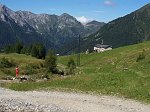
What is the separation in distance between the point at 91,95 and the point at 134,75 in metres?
10.8

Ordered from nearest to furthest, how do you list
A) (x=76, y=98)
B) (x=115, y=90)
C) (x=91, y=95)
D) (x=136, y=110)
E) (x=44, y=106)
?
(x=44, y=106) → (x=136, y=110) → (x=76, y=98) → (x=91, y=95) → (x=115, y=90)

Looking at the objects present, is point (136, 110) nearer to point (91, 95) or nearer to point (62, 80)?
point (91, 95)

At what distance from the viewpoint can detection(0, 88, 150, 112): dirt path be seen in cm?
3027

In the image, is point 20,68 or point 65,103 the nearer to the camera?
point 65,103

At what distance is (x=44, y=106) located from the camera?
30.8m

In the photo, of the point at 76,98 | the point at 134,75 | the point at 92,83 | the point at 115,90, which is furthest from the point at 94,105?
the point at 134,75

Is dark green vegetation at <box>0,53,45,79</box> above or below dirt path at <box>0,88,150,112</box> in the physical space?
above

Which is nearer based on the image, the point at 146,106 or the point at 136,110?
the point at 136,110

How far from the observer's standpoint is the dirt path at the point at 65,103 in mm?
30266

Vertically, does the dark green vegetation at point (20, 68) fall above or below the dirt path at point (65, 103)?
above

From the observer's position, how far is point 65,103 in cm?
3400

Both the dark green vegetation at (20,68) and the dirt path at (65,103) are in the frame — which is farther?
→ the dark green vegetation at (20,68)

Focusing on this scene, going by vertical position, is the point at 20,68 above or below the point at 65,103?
above

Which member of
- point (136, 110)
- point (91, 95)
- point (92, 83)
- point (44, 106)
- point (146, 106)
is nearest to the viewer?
point (44, 106)
